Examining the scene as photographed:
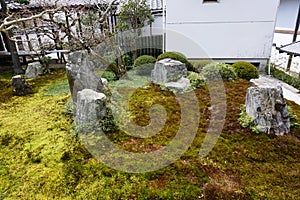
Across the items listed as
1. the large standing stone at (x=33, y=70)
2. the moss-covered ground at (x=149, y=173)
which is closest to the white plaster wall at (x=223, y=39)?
the moss-covered ground at (x=149, y=173)

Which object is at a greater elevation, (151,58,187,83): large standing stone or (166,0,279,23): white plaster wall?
(166,0,279,23): white plaster wall

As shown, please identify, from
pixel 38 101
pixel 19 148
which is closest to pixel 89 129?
pixel 19 148

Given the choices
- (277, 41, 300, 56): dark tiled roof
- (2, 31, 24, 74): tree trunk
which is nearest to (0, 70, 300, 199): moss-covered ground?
(277, 41, 300, 56): dark tiled roof

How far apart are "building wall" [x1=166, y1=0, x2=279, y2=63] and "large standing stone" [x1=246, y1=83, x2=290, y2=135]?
512cm

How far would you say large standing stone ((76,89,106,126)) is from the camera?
134 inches

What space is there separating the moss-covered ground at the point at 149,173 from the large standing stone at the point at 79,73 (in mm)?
693

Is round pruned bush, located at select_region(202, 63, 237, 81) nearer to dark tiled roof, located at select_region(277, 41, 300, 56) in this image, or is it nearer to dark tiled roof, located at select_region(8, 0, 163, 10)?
dark tiled roof, located at select_region(277, 41, 300, 56)

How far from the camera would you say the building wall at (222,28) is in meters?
7.50

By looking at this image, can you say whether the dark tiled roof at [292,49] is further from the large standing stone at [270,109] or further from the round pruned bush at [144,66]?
the round pruned bush at [144,66]

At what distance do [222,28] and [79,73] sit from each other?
19.9 feet

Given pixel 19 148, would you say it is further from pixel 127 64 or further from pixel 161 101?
pixel 127 64

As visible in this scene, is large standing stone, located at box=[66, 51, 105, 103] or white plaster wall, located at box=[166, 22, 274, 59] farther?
white plaster wall, located at box=[166, 22, 274, 59]

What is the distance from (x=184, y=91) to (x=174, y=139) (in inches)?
87.1

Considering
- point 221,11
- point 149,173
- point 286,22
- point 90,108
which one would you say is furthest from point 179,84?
point 286,22
